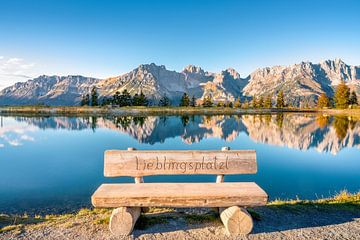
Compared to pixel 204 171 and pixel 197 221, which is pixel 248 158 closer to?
pixel 204 171

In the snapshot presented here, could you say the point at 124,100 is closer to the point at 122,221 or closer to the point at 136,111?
the point at 136,111

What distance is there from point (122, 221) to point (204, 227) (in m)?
1.97

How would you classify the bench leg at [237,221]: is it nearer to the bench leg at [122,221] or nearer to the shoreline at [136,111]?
the bench leg at [122,221]

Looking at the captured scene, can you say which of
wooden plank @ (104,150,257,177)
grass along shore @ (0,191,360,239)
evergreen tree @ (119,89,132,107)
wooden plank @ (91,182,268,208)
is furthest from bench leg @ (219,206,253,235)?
evergreen tree @ (119,89,132,107)

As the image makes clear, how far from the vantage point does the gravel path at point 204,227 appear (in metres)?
5.72

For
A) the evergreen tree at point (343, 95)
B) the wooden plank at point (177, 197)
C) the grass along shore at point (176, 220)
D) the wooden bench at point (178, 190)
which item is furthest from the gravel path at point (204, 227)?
the evergreen tree at point (343, 95)

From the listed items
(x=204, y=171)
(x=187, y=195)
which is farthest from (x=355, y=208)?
(x=187, y=195)

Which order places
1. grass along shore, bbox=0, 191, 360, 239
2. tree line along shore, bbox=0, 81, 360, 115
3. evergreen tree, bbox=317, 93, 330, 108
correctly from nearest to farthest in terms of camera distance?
grass along shore, bbox=0, 191, 360, 239 < tree line along shore, bbox=0, 81, 360, 115 < evergreen tree, bbox=317, 93, 330, 108

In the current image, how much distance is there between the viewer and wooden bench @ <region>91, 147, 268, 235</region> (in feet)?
17.5

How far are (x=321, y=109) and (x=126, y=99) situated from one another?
88.0 m

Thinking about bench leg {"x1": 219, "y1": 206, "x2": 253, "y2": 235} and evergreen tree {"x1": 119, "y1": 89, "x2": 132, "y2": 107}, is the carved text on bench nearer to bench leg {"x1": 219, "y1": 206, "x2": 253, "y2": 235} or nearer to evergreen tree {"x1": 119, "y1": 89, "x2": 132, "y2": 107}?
bench leg {"x1": 219, "y1": 206, "x2": 253, "y2": 235}

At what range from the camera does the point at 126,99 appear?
4387 inches

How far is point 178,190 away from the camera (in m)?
5.62

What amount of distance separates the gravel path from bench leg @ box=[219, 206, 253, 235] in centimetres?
15
